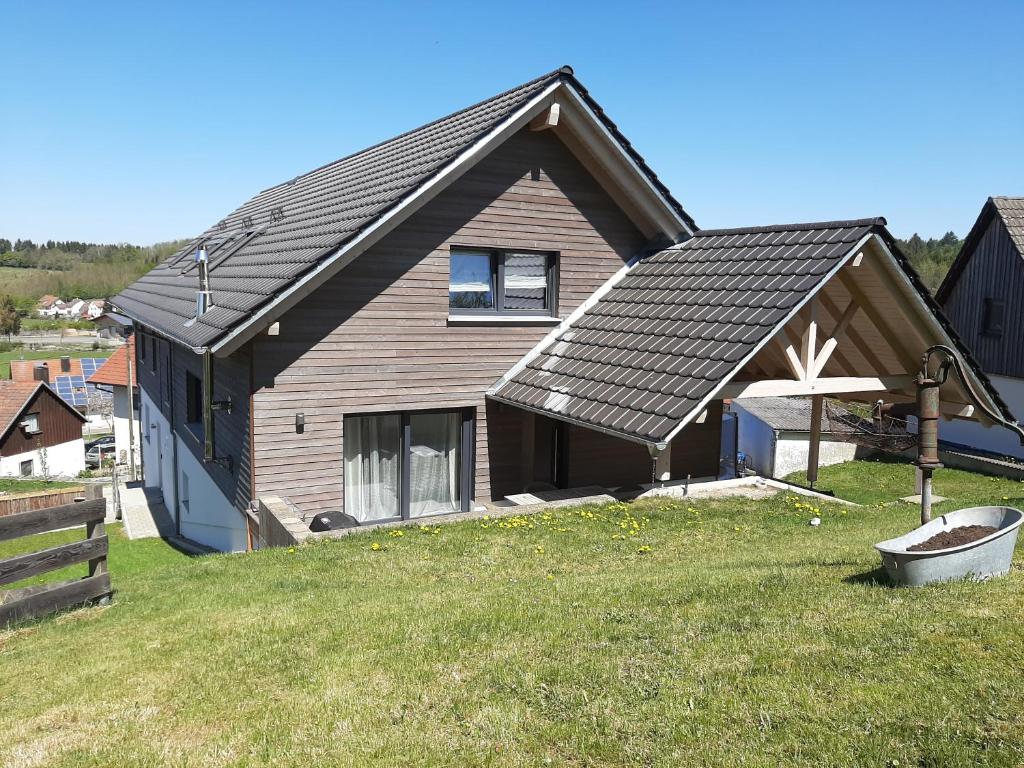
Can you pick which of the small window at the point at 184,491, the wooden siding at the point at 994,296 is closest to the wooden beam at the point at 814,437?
the small window at the point at 184,491

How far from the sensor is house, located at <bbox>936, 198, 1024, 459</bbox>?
2717 cm

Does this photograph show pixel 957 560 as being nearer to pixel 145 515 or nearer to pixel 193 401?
pixel 193 401

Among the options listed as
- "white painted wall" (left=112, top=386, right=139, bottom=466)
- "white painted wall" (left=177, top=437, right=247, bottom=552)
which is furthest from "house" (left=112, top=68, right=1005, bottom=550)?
"white painted wall" (left=112, top=386, right=139, bottom=466)

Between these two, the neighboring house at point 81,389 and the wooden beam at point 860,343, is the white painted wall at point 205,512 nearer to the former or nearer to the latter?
the wooden beam at point 860,343

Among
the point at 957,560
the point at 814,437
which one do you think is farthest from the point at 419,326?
the point at 957,560

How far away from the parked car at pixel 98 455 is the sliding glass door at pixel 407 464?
54.7m

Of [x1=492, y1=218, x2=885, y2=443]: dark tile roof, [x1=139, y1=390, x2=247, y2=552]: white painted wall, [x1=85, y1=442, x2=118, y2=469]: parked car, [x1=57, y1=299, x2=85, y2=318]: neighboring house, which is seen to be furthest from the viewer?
[x1=57, y1=299, x2=85, y2=318]: neighboring house

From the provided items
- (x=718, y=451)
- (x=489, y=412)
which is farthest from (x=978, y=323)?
(x=489, y=412)

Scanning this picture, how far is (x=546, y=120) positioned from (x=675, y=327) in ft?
13.0

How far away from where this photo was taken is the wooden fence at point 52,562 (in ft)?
23.2

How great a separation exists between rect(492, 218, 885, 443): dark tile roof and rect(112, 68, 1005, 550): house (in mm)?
39

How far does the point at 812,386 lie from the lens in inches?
437

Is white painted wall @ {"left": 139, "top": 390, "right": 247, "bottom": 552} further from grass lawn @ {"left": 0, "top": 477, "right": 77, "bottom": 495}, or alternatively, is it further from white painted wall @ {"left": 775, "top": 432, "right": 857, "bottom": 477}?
white painted wall @ {"left": 775, "top": 432, "right": 857, "bottom": 477}

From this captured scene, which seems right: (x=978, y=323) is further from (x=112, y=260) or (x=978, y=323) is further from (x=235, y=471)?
(x=112, y=260)
